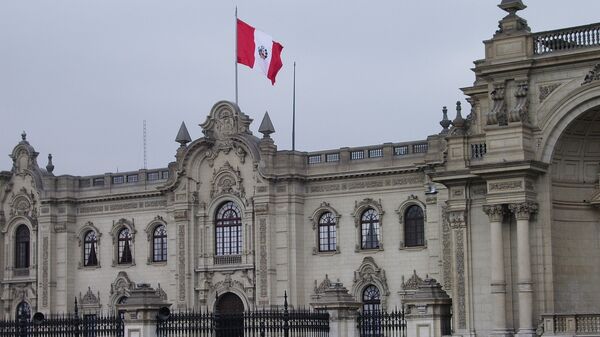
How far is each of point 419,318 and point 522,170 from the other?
5.60 meters

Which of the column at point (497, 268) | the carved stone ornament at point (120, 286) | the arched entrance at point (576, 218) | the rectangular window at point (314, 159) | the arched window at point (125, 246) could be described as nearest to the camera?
the column at point (497, 268)

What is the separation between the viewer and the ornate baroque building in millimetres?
40094

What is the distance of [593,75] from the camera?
1550 inches

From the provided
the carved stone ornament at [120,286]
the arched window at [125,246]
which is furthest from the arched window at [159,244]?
the carved stone ornament at [120,286]

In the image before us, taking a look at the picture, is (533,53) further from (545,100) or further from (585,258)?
(585,258)

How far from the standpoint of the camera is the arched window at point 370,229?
57656 mm

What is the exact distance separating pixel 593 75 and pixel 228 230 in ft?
83.3

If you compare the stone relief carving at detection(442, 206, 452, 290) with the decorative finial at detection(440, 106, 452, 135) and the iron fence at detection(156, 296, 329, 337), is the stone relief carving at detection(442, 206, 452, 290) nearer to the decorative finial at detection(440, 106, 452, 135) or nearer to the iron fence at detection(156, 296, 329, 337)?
the decorative finial at detection(440, 106, 452, 135)

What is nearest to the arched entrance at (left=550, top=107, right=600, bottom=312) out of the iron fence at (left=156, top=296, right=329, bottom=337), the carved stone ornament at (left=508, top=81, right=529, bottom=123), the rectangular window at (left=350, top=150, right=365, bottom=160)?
the carved stone ornament at (left=508, top=81, right=529, bottom=123)

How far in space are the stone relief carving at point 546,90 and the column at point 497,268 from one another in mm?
3462

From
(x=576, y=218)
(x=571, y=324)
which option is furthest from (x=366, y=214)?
(x=571, y=324)

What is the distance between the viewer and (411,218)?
186 feet

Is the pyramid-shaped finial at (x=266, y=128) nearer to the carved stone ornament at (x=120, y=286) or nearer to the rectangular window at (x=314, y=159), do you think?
the rectangular window at (x=314, y=159)

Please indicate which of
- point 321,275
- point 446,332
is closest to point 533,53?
point 446,332
